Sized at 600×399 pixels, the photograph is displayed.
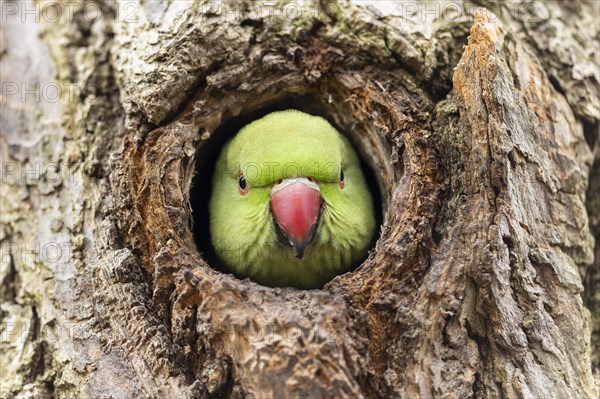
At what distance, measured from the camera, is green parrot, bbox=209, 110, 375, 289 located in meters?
3.61

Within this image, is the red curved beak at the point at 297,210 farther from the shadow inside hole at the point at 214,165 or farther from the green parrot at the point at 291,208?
the shadow inside hole at the point at 214,165

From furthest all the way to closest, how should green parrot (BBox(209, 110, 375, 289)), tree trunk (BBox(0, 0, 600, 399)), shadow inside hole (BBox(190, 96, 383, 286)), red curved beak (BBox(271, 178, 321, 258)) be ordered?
shadow inside hole (BBox(190, 96, 383, 286)) < green parrot (BBox(209, 110, 375, 289)) < red curved beak (BBox(271, 178, 321, 258)) < tree trunk (BBox(0, 0, 600, 399))

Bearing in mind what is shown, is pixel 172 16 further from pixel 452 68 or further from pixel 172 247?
pixel 452 68

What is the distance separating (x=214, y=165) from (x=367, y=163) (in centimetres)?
127

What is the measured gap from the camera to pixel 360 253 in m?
4.03

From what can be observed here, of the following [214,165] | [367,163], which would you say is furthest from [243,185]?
[367,163]

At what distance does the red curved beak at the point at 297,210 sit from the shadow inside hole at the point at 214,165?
0.66m

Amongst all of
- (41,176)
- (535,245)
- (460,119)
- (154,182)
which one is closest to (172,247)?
(154,182)

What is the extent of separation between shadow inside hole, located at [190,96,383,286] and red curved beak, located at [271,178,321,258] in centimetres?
66

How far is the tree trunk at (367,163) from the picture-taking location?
2928 mm

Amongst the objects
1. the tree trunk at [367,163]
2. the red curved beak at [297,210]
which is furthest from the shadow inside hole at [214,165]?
the red curved beak at [297,210]

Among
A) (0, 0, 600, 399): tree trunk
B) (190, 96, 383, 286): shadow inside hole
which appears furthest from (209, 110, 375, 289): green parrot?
(0, 0, 600, 399): tree trunk

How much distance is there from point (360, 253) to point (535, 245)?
1.21m

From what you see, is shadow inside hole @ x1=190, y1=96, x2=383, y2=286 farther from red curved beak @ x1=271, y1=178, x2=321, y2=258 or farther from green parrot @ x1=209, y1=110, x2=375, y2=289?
red curved beak @ x1=271, y1=178, x2=321, y2=258
